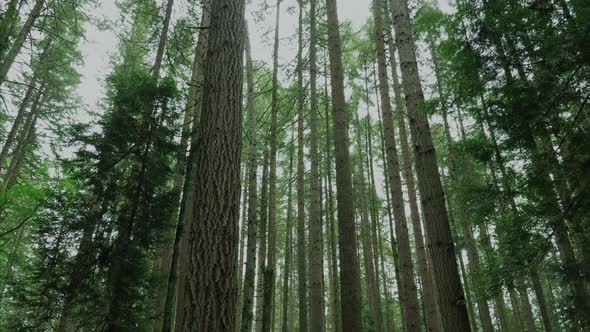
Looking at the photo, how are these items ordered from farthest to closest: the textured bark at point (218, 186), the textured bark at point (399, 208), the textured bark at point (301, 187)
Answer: the textured bark at point (301, 187) < the textured bark at point (399, 208) < the textured bark at point (218, 186)

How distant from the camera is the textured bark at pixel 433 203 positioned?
3546mm

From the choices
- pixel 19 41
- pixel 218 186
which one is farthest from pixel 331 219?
pixel 19 41

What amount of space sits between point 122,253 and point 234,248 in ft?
11.9

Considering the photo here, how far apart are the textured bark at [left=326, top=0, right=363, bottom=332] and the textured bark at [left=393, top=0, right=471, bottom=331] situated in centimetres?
129

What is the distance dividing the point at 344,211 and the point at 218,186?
2577 mm

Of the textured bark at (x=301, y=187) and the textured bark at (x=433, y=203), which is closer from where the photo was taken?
the textured bark at (x=433, y=203)

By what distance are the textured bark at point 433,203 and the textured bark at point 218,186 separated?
2252mm

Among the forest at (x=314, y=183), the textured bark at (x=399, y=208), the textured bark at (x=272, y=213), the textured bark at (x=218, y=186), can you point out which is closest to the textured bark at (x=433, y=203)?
the forest at (x=314, y=183)

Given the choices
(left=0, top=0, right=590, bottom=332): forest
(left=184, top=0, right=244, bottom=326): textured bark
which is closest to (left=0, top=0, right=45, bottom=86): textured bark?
(left=0, top=0, right=590, bottom=332): forest

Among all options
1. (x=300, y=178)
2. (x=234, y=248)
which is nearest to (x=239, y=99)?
(x=234, y=248)

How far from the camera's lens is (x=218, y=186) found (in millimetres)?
3201

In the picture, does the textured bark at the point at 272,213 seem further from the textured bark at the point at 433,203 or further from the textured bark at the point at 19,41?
the textured bark at the point at 19,41

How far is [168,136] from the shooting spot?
6.80 meters

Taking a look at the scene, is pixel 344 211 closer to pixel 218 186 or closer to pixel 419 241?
pixel 218 186
